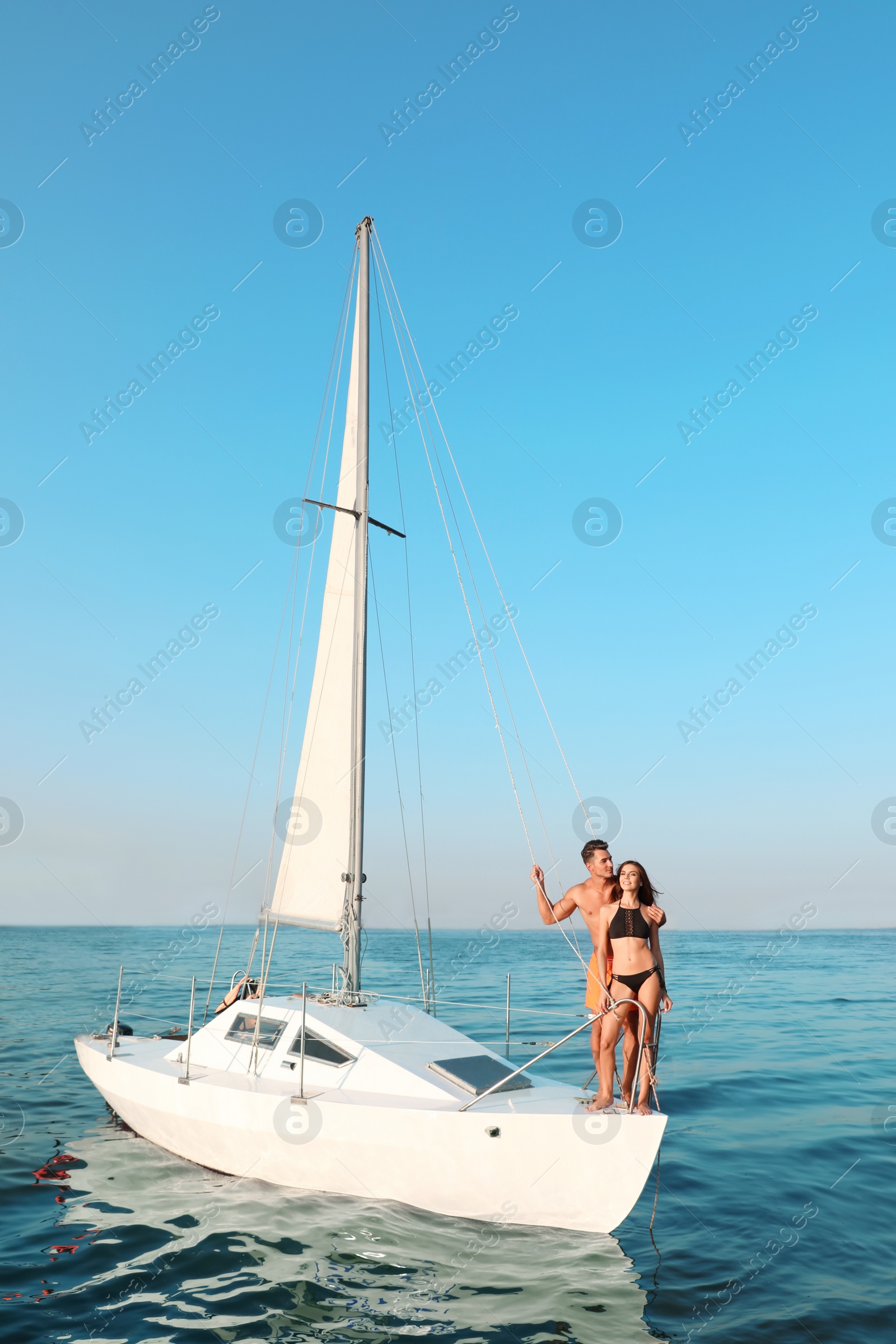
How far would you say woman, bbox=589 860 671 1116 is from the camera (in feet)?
25.2

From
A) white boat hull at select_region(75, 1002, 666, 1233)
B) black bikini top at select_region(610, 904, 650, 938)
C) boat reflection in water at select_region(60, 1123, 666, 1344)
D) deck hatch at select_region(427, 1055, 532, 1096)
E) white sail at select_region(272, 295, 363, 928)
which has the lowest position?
boat reflection in water at select_region(60, 1123, 666, 1344)

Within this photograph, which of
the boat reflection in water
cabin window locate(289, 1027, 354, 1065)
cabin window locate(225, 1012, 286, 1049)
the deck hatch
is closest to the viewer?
the boat reflection in water

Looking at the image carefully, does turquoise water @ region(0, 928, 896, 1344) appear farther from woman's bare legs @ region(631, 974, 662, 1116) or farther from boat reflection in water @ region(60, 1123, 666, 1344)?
woman's bare legs @ region(631, 974, 662, 1116)

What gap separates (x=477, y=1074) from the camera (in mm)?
8289

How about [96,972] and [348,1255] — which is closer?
[348,1255]

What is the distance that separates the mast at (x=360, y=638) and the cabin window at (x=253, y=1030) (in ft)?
3.63

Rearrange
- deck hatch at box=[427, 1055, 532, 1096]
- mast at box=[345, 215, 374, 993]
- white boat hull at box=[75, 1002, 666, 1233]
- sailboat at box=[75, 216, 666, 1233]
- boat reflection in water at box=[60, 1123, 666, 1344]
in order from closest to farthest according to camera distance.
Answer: boat reflection in water at box=[60, 1123, 666, 1344]
white boat hull at box=[75, 1002, 666, 1233]
sailboat at box=[75, 216, 666, 1233]
deck hatch at box=[427, 1055, 532, 1096]
mast at box=[345, 215, 374, 993]

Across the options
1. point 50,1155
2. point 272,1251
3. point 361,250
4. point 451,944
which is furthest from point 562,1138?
point 451,944

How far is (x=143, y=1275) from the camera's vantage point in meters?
6.91

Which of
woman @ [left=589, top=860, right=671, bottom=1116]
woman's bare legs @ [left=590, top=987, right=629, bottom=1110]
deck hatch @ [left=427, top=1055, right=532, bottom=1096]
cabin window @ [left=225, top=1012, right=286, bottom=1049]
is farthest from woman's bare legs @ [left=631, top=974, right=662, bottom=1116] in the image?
cabin window @ [left=225, top=1012, right=286, bottom=1049]

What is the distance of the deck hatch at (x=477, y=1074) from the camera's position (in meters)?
8.06

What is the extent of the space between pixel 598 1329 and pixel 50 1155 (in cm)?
741

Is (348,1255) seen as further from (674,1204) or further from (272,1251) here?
(674,1204)

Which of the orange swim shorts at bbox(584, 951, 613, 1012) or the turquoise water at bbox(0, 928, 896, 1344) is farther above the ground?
the orange swim shorts at bbox(584, 951, 613, 1012)
